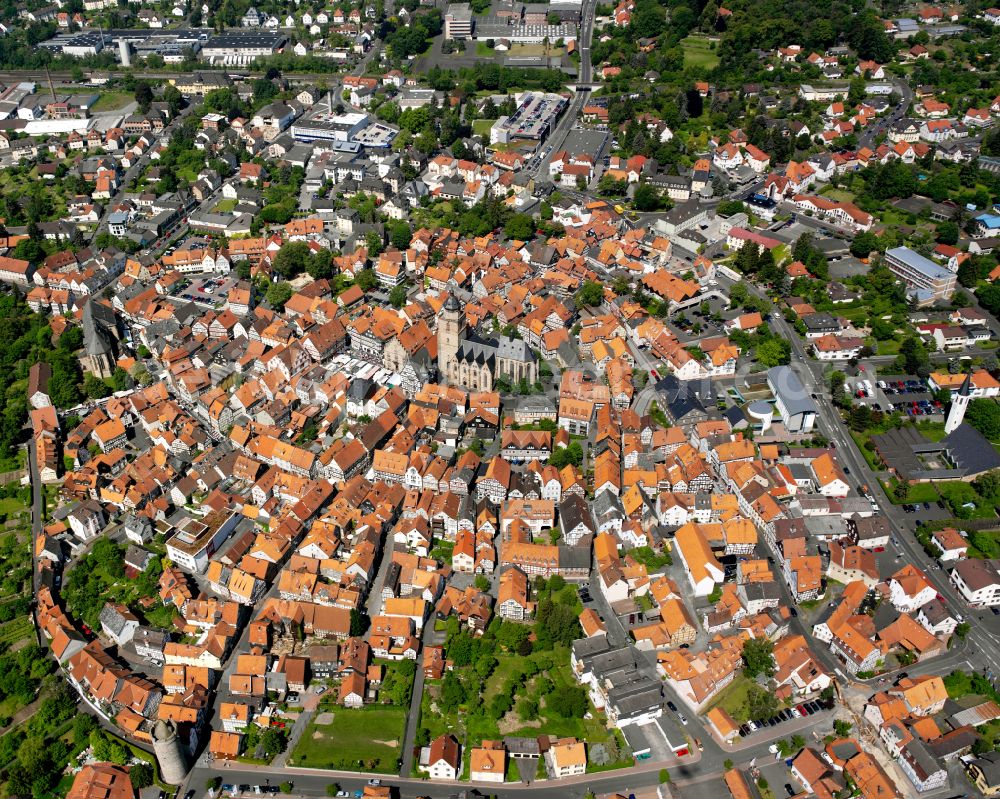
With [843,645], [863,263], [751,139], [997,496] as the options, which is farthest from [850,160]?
[843,645]

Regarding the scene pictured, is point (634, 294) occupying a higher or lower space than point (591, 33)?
lower

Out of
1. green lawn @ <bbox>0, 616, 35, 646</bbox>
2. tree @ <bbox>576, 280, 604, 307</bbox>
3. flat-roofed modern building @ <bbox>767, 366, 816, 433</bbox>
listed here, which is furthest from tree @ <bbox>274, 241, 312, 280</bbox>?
flat-roofed modern building @ <bbox>767, 366, 816, 433</bbox>

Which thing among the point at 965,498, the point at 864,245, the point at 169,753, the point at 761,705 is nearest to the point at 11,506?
the point at 169,753

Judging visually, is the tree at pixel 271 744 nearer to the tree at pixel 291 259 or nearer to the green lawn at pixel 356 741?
the green lawn at pixel 356 741

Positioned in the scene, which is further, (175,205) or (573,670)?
(175,205)

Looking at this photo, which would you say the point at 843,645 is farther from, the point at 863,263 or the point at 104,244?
the point at 104,244

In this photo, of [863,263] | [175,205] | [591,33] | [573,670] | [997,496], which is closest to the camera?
[573,670]

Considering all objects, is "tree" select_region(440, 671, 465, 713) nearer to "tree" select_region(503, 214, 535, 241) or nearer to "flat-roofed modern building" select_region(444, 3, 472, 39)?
"tree" select_region(503, 214, 535, 241)
